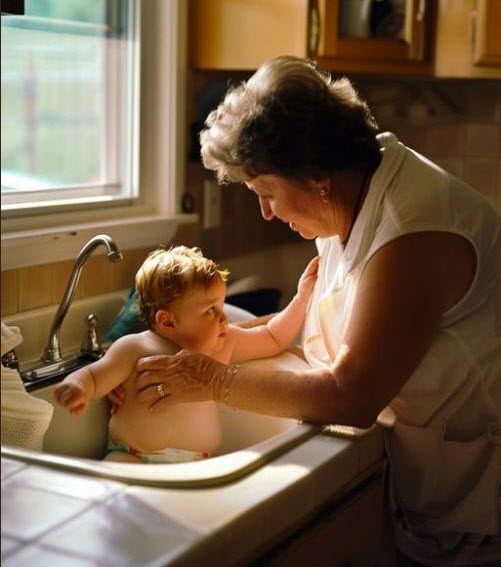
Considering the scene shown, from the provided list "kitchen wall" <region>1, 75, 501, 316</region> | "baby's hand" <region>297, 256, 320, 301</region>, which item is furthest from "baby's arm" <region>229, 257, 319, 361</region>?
"kitchen wall" <region>1, 75, 501, 316</region>

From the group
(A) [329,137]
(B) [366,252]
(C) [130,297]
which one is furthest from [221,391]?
(C) [130,297]

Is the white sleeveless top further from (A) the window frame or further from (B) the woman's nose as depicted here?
(A) the window frame

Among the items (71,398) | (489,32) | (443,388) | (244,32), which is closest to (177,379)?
(71,398)

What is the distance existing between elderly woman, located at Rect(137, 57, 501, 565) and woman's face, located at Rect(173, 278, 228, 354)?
137mm

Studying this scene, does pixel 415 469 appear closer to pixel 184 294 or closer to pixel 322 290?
pixel 322 290

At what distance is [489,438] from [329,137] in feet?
1.75

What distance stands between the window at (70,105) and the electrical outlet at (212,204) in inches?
8.6

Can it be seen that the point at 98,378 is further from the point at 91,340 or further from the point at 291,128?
the point at 291,128

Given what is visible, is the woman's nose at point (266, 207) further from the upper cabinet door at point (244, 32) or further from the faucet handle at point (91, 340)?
the upper cabinet door at point (244, 32)

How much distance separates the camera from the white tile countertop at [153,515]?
1045 millimetres

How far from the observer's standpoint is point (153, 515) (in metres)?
1.14

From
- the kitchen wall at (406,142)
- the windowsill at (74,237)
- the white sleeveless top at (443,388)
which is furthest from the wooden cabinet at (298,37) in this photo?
the white sleeveless top at (443,388)

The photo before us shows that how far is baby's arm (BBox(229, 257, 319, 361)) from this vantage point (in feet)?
6.14

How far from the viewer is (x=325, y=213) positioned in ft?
5.28
